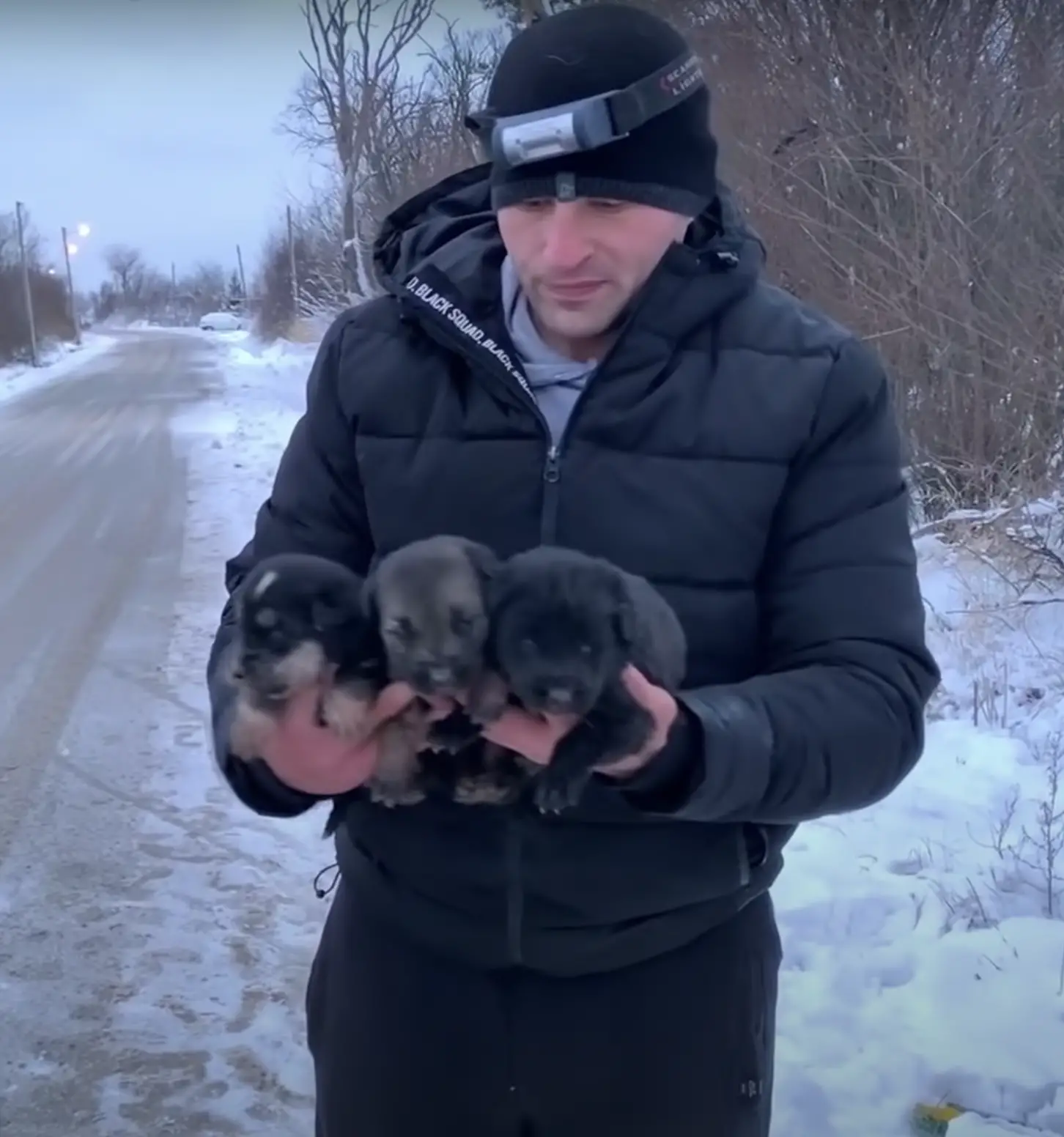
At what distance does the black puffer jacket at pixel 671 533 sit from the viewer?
1.87m

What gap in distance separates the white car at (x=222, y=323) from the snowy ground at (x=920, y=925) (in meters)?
71.8

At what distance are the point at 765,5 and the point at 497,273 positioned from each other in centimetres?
967

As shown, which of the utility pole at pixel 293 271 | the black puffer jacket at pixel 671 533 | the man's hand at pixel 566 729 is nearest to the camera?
the man's hand at pixel 566 729

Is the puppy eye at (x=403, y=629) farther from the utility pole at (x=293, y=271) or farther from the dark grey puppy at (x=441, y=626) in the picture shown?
the utility pole at (x=293, y=271)

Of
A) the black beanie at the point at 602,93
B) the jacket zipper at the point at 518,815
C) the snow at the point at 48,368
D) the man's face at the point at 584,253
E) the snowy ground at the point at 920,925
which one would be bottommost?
the snowy ground at the point at 920,925

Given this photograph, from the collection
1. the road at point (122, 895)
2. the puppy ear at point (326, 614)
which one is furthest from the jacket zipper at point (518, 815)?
the road at point (122, 895)

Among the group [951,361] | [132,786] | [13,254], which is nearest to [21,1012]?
[132,786]

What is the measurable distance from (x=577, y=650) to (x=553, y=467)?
0.37 m

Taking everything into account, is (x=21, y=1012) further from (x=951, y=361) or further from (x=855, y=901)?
(x=951, y=361)

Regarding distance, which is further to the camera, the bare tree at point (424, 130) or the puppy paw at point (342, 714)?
the bare tree at point (424, 130)

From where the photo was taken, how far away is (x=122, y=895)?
200 inches

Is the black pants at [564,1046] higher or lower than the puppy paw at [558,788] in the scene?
lower

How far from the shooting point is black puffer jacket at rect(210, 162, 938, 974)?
1.87 metres

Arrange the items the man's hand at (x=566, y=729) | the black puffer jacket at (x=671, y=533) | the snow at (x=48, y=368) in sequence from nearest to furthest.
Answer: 1. the man's hand at (x=566, y=729)
2. the black puffer jacket at (x=671, y=533)
3. the snow at (x=48, y=368)
